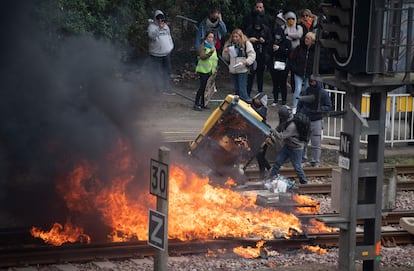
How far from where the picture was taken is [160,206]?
31.1 feet

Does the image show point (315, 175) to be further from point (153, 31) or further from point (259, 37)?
point (153, 31)

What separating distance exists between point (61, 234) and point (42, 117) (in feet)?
6.45

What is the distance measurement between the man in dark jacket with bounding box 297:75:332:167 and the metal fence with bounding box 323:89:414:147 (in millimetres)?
1037

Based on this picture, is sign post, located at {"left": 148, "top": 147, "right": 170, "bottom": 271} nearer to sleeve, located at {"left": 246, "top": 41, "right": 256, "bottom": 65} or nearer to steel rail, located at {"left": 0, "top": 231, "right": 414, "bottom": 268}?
steel rail, located at {"left": 0, "top": 231, "right": 414, "bottom": 268}

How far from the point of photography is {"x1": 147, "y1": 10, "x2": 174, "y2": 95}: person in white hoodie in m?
19.7

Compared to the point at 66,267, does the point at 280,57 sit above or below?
above

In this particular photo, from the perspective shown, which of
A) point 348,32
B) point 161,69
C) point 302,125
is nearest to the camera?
point 348,32

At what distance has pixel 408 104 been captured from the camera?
18.3m

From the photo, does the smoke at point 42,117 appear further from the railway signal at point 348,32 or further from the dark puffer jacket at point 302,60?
the dark puffer jacket at point 302,60

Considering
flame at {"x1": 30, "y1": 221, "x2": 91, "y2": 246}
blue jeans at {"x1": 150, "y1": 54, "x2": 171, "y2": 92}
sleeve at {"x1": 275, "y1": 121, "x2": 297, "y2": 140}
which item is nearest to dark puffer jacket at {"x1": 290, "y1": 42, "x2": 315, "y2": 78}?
blue jeans at {"x1": 150, "y1": 54, "x2": 171, "y2": 92}

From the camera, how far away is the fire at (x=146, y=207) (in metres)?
12.7

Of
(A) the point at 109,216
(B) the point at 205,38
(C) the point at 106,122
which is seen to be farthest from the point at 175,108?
(A) the point at 109,216

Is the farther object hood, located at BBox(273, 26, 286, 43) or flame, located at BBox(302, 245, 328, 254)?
hood, located at BBox(273, 26, 286, 43)

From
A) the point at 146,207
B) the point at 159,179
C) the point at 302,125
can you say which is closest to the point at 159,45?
the point at 302,125
